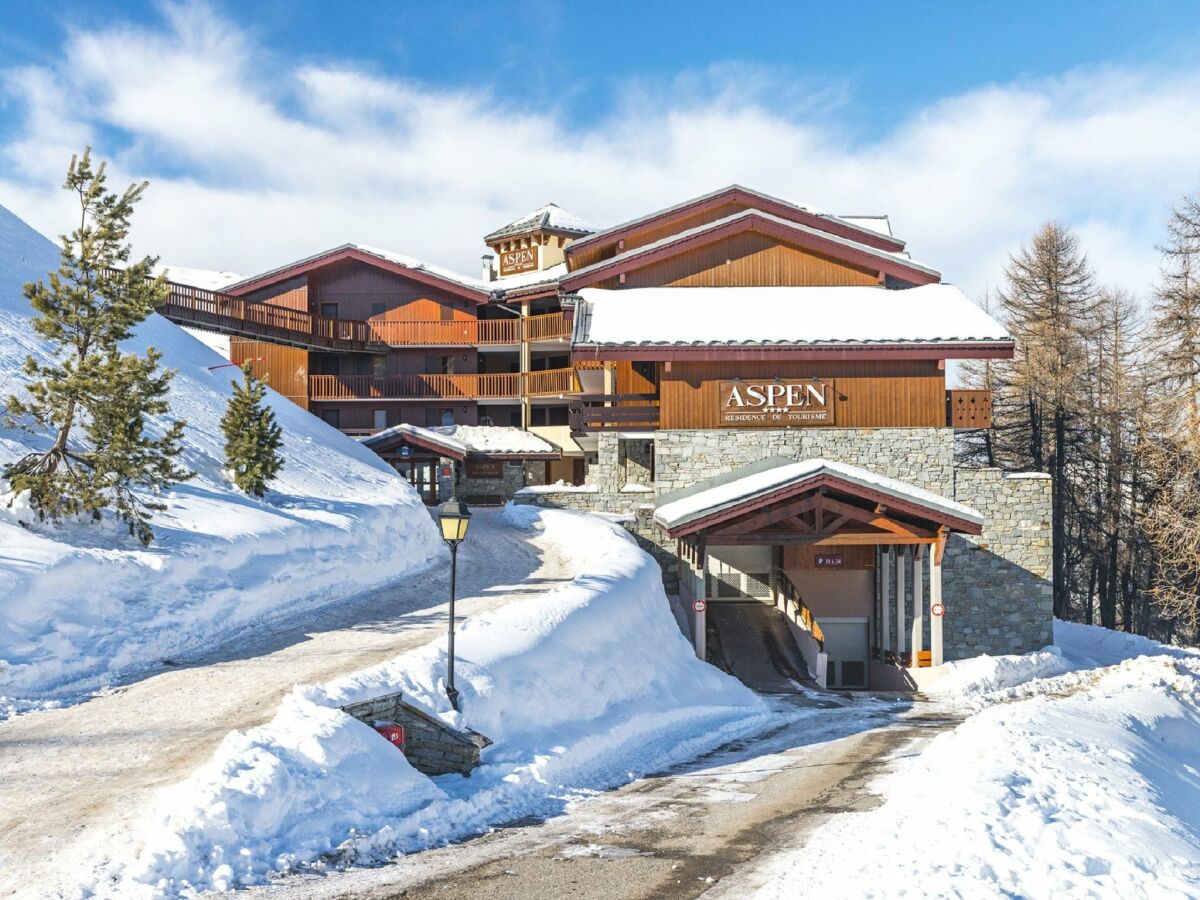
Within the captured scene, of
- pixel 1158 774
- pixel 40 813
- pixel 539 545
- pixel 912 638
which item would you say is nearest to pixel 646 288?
pixel 539 545

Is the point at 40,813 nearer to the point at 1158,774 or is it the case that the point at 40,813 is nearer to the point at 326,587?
the point at 326,587

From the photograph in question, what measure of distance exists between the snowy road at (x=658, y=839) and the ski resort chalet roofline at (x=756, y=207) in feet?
67.5

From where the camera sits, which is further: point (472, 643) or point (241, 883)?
point (472, 643)

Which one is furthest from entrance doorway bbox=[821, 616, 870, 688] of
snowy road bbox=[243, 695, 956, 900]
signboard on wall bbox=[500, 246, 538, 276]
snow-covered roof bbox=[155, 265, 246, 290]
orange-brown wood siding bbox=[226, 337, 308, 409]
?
snow-covered roof bbox=[155, 265, 246, 290]

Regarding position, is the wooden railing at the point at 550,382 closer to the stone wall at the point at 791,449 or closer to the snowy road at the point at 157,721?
the stone wall at the point at 791,449

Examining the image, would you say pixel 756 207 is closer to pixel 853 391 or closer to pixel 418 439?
pixel 853 391

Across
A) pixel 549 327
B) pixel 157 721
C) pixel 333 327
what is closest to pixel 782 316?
pixel 549 327

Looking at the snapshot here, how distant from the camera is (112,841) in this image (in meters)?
7.64

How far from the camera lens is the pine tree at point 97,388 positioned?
1473cm

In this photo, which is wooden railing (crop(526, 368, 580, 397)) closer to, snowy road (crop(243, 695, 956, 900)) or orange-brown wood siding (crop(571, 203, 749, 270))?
orange-brown wood siding (crop(571, 203, 749, 270))

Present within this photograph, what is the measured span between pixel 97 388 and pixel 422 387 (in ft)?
82.7

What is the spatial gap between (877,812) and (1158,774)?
5.02 meters

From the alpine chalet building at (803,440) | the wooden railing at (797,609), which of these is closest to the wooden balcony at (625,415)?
the alpine chalet building at (803,440)

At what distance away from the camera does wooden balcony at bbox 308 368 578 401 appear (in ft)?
130
